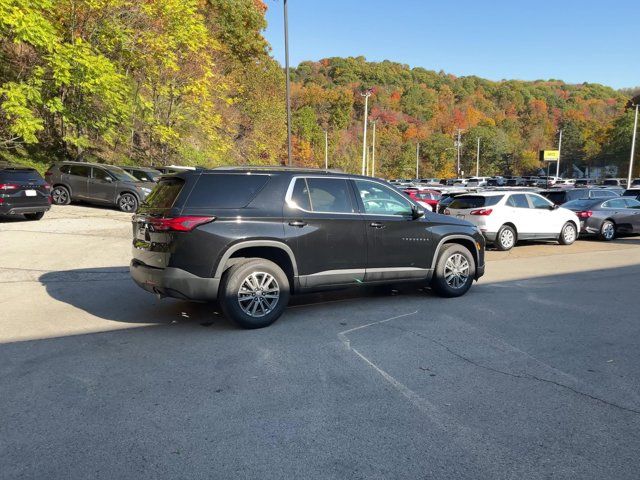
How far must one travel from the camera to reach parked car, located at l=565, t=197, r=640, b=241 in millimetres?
15859

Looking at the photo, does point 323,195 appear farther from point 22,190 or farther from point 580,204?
point 580,204

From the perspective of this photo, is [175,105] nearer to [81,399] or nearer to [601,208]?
[601,208]

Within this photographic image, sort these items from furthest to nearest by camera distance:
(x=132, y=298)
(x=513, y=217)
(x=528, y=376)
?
(x=513, y=217), (x=132, y=298), (x=528, y=376)

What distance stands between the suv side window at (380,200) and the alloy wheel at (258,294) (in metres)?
1.64

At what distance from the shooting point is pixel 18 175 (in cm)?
1352

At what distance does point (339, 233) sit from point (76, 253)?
6.94 metres

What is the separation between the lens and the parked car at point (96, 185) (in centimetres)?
1831

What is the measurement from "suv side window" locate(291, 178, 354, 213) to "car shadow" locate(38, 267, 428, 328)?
1.32m

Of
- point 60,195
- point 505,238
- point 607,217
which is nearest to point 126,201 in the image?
point 60,195

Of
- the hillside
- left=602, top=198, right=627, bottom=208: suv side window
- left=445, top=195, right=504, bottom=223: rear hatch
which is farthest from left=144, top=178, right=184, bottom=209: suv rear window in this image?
left=602, top=198, right=627, bottom=208: suv side window

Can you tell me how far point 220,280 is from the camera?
550 cm

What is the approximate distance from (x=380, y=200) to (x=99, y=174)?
595 inches

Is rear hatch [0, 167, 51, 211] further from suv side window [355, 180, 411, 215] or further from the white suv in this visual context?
the white suv

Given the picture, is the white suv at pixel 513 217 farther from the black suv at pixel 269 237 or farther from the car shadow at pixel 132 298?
the black suv at pixel 269 237
